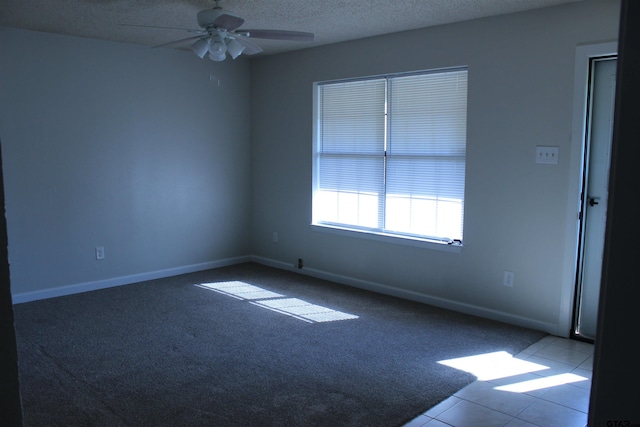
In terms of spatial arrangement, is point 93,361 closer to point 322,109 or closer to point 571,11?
point 322,109

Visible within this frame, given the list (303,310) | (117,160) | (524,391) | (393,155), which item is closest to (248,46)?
(393,155)

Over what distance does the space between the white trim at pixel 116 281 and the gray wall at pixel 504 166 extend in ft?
5.17

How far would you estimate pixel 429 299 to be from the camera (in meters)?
4.65

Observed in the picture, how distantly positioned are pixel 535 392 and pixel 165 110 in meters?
4.31

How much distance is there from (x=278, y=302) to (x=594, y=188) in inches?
107

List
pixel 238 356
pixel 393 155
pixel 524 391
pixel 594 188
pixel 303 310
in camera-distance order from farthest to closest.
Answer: pixel 393 155 < pixel 303 310 < pixel 594 188 < pixel 238 356 < pixel 524 391

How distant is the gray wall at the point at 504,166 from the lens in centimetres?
377

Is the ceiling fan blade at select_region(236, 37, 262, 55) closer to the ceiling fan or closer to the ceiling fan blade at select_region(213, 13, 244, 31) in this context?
the ceiling fan

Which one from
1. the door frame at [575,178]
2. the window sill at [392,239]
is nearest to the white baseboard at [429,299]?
the door frame at [575,178]

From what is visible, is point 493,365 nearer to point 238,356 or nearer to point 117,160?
point 238,356

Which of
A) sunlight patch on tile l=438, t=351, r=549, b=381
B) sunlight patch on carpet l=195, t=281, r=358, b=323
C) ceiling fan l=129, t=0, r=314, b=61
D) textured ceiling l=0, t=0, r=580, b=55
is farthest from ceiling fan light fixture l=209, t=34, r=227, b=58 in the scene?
sunlight patch on tile l=438, t=351, r=549, b=381

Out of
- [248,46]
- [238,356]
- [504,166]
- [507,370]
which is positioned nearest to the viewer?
[507,370]

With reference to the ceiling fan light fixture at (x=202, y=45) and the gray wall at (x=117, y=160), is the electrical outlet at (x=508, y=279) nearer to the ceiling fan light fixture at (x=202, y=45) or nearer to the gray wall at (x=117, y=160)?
the ceiling fan light fixture at (x=202, y=45)

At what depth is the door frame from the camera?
3.62m
